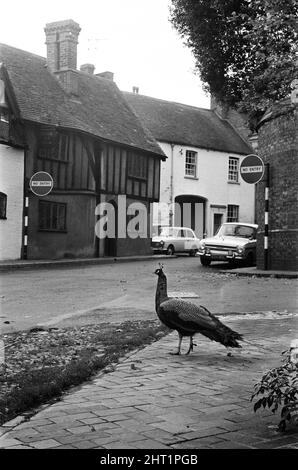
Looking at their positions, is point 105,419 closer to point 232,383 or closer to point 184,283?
point 232,383

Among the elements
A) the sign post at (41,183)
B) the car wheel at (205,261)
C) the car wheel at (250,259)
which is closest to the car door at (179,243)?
the car wheel at (205,261)

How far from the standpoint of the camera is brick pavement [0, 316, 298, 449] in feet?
11.9

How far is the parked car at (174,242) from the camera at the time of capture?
3062cm

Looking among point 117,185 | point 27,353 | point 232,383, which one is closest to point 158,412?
point 232,383

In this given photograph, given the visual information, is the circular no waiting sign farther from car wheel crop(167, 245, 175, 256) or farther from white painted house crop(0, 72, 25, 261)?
car wheel crop(167, 245, 175, 256)

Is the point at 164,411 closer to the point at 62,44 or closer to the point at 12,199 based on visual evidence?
the point at 12,199

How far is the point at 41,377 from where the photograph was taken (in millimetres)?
5199

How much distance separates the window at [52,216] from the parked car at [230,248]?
256 inches

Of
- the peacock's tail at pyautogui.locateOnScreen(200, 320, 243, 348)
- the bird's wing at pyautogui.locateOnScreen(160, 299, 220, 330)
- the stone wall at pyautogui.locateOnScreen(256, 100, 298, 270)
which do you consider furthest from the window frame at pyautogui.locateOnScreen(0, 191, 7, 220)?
the peacock's tail at pyautogui.locateOnScreen(200, 320, 243, 348)

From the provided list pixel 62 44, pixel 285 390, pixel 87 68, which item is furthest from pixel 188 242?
pixel 285 390

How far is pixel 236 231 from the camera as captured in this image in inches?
907

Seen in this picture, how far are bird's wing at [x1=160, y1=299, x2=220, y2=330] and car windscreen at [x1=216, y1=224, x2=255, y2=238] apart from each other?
1666 cm

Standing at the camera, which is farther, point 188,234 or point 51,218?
point 188,234

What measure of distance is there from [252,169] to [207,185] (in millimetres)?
22956
